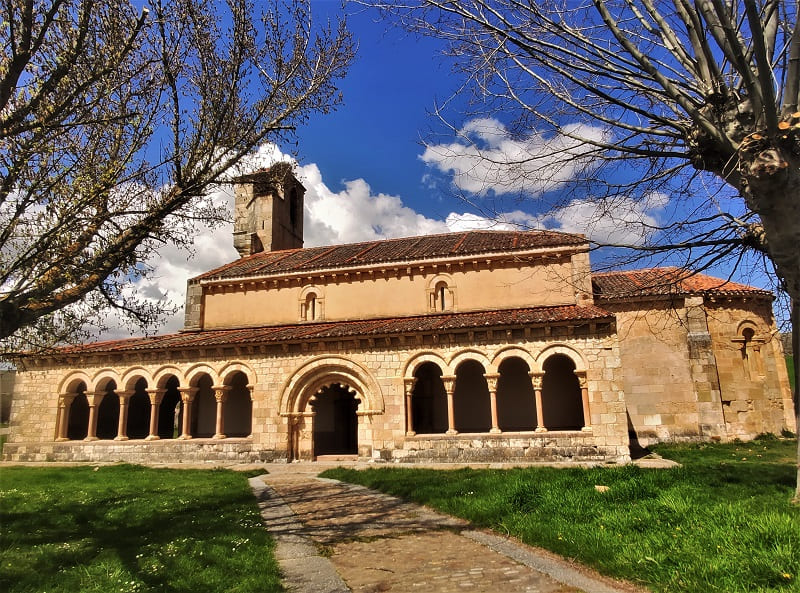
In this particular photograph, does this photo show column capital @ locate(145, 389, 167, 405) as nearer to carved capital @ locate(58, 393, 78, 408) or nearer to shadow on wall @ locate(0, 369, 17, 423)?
carved capital @ locate(58, 393, 78, 408)

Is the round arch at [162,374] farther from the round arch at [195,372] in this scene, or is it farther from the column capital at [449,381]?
the column capital at [449,381]

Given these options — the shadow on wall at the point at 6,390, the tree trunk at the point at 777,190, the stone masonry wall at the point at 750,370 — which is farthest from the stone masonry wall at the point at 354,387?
the tree trunk at the point at 777,190

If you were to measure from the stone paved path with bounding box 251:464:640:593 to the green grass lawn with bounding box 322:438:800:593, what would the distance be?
0.29 metres

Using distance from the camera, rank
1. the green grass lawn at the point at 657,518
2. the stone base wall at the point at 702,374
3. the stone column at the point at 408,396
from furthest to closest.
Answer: the stone base wall at the point at 702,374
the stone column at the point at 408,396
the green grass lawn at the point at 657,518

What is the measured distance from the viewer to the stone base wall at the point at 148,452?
1594 centimetres

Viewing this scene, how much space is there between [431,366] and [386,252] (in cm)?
484

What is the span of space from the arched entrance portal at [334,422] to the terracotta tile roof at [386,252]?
462 centimetres

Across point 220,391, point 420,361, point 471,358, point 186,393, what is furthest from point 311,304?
point 471,358

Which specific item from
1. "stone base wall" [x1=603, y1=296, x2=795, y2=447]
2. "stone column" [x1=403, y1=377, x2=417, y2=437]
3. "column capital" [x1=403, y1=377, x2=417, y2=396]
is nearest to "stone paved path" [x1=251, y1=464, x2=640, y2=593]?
"stone column" [x1=403, y1=377, x2=417, y2=437]

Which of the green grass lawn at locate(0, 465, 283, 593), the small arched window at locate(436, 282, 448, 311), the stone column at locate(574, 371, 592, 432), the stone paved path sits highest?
the small arched window at locate(436, 282, 448, 311)

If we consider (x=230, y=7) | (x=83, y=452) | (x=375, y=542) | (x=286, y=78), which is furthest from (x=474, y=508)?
(x=83, y=452)

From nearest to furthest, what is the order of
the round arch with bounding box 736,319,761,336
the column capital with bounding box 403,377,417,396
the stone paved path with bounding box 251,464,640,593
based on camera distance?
1. the stone paved path with bounding box 251,464,640,593
2. the column capital with bounding box 403,377,417,396
3. the round arch with bounding box 736,319,761,336

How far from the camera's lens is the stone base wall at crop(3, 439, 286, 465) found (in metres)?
15.9

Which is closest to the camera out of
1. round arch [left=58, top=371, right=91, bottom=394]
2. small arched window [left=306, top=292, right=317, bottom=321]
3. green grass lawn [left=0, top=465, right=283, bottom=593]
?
green grass lawn [left=0, top=465, right=283, bottom=593]
